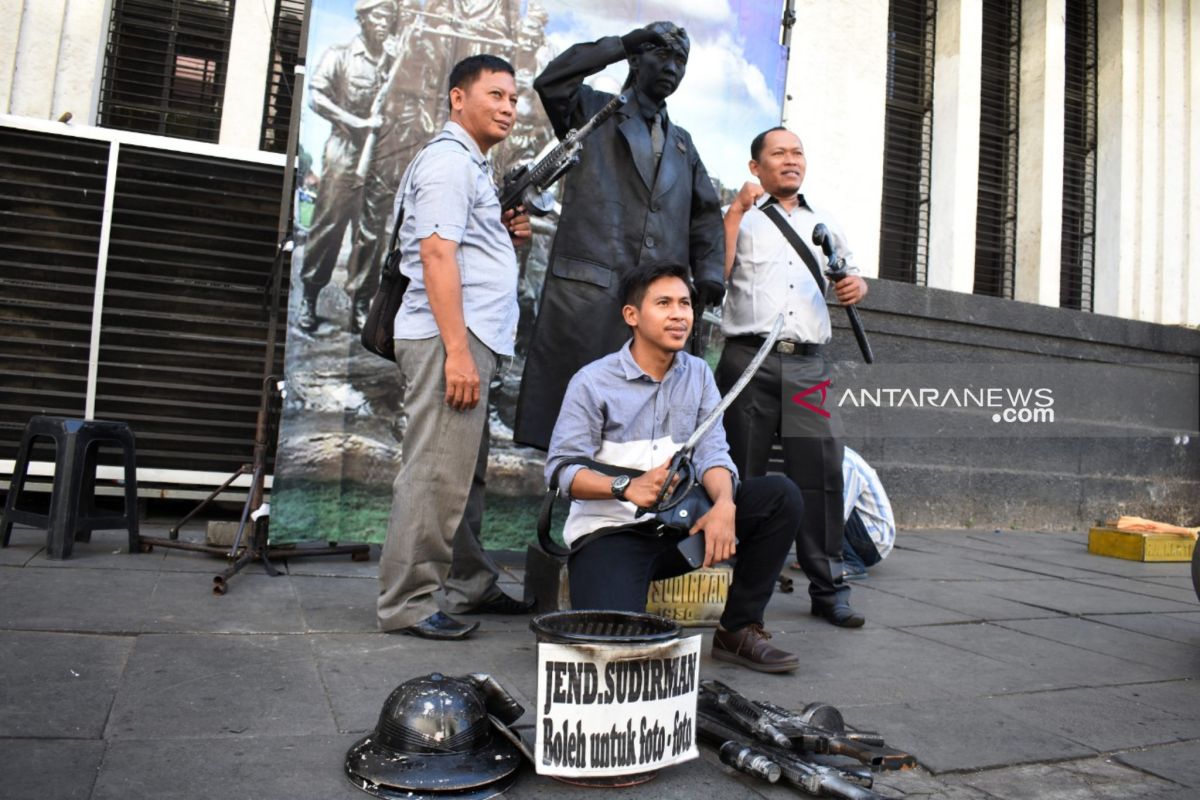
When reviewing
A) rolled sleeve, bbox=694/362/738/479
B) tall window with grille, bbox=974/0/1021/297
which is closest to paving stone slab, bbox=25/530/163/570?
rolled sleeve, bbox=694/362/738/479

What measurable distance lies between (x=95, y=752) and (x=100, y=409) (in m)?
4.05

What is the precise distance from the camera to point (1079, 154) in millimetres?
9711

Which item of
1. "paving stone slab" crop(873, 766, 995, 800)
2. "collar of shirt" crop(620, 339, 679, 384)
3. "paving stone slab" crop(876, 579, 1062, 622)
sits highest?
"collar of shirt" crop(620, 339, 679, 384)

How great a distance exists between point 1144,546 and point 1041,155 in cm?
421

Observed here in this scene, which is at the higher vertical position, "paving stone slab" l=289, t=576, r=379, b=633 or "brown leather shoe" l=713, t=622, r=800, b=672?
"brown leather shoe" l=713, t=622, r=800, b=672

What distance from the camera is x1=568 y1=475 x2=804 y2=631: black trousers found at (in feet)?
8.66

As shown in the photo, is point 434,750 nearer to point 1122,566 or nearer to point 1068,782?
point 1068,782

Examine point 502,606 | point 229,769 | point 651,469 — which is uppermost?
point 651,469

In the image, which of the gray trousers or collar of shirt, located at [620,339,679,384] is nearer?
collar of shirt, located at [620,339,679,384]

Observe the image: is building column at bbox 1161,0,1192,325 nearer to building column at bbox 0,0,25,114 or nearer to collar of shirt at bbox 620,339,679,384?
collar of shirt at bbox 620,339,679,384

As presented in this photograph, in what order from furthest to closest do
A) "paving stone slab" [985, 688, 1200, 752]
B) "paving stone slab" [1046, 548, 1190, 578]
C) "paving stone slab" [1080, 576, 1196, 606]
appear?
"paving stone slab" [1046, 548, 1190, 578] → "paving stone slab" [1080, 576, 1196, 606] → "paving stone slab" [985, 688, 1200, 752]

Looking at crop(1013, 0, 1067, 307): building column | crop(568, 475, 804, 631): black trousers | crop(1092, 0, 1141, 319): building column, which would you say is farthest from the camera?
crop(1092, 0, 1141, 319): building column

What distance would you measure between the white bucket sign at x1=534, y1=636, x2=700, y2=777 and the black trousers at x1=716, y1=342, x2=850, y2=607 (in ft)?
6.25

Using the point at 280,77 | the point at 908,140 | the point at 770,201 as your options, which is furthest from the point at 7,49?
the point at 908,140
